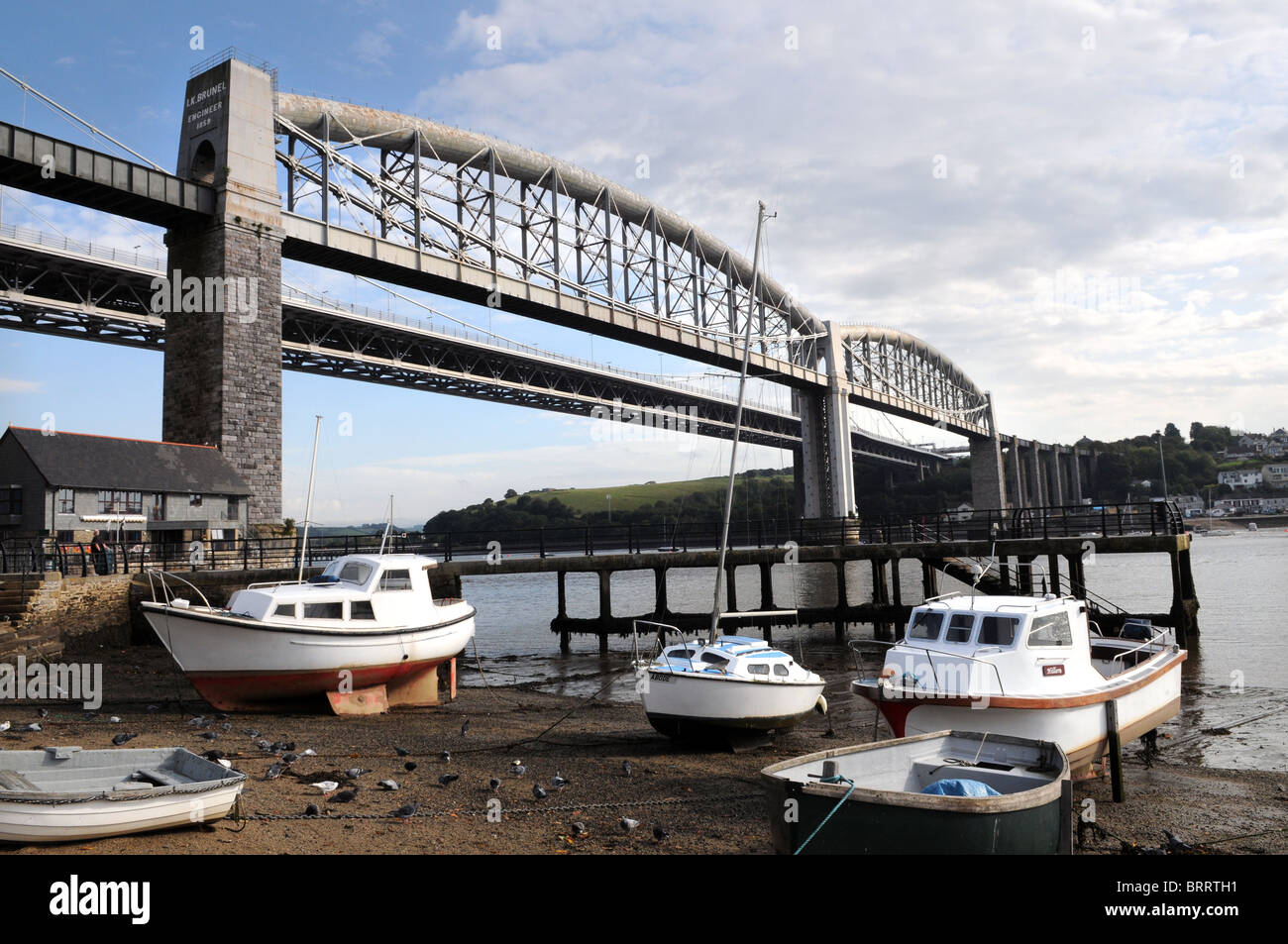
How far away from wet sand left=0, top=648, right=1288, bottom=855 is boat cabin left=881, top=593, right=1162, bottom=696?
1.78 m

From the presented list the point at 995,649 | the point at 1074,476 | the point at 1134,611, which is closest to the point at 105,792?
the point at 995,649

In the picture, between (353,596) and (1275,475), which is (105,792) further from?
(1275,475)

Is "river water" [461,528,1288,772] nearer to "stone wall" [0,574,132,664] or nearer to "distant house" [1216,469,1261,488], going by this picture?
"stone wall" [0,574,132,664]

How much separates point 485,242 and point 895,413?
69769 millimetres

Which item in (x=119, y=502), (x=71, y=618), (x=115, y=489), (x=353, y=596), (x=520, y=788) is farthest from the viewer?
(x=119, y=502)

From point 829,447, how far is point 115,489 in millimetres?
70239

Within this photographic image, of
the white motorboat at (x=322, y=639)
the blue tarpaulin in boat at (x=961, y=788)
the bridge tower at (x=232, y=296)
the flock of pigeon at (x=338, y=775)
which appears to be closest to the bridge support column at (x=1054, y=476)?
the bridge tower at (x=232, y=296)

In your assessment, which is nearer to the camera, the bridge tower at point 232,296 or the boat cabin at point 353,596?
the boat cabin at point 353,596

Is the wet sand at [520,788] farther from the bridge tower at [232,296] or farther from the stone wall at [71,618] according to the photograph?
the bridge tower at [232,296]

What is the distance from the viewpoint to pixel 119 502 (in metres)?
27.3

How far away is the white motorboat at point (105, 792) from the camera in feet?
23.7

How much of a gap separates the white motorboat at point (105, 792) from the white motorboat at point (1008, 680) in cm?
869

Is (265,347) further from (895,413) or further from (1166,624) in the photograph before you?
(895,413)
